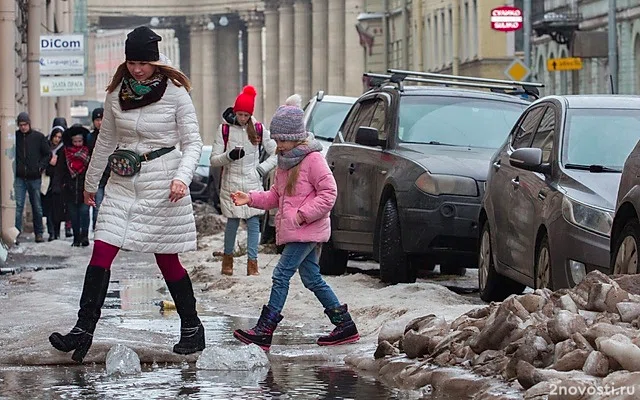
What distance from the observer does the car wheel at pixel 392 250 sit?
48.4 feet

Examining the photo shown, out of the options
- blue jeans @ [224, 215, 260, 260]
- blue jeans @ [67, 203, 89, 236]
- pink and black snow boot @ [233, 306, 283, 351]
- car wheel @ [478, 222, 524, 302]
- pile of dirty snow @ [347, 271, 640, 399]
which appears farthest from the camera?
blue jeans @ [67, 203, 89, 236]

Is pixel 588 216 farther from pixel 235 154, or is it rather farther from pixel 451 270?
pixel 451 270

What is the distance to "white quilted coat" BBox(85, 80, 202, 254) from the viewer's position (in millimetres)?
9844

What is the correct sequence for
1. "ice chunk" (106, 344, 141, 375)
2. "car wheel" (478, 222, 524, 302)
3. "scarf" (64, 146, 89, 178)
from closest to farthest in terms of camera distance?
1. "ice chunk" (106, 344, 141, 375)
2. "car wheel" (478, 222, 524, 302)
3. "scarf" (64, 146, 89, 178)

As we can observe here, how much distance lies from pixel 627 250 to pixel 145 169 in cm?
260

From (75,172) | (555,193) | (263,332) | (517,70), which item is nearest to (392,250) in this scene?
(555,193)

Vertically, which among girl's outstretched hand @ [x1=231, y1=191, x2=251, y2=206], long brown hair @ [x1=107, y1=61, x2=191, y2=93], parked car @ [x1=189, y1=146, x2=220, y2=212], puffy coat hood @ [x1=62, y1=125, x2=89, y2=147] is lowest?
parked car @ [x1=189, y1=146, x2=220, y2=212]

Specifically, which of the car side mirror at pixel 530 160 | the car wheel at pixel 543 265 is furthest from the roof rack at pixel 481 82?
the car wheel at pixel 543 265

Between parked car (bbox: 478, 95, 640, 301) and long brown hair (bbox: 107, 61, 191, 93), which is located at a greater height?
long brown hair (bbox: 107, 61, 191, 93)

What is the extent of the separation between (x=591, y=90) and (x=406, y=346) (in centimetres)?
4211

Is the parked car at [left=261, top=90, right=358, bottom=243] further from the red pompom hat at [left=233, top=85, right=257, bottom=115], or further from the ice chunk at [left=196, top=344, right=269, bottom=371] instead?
the ice chunk at [left=196, top=344, right=269, bottom=371]

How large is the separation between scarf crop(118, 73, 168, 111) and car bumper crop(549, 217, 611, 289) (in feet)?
8.84

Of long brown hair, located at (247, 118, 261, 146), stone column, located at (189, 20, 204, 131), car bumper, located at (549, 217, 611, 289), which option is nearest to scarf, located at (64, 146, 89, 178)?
long brown hair, located at (247, 118, 261, 146)

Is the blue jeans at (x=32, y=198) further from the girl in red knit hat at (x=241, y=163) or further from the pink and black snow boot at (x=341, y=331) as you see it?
the pink and black snow boot at (x=341, y=331)
